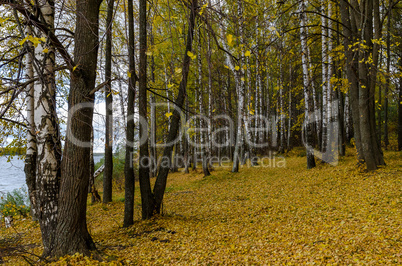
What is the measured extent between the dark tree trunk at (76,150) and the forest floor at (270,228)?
30 centimetres

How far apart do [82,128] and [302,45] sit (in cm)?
1030

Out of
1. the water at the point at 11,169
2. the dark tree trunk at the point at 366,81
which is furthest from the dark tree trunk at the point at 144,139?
the dark tree trunk at the point at 366,81

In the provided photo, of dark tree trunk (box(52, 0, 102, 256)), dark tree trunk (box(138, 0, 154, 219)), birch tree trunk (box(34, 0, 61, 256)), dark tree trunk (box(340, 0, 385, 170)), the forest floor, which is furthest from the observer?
dark tree trunk (box(340, 0, 385, 170))

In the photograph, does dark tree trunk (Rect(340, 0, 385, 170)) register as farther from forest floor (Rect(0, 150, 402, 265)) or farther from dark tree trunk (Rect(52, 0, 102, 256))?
A: dark tree trunk (Rect(52, 0, 102, 256))

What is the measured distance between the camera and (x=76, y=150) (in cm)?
349

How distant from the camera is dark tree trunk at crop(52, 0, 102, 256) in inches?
137

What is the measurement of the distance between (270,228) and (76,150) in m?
3.77

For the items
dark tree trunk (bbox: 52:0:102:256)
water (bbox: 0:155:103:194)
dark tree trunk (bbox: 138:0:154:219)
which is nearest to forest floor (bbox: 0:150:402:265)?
dark tree trunk (bbox: 52:0:102:256)

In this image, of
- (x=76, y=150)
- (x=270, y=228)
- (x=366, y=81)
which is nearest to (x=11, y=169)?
(x=76, y=150)

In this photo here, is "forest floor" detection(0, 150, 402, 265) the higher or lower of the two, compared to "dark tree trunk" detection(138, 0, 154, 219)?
lower

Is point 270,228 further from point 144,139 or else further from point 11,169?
point 11,169

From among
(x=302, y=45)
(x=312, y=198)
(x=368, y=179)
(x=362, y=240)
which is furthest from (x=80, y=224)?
(x=302, y=45)

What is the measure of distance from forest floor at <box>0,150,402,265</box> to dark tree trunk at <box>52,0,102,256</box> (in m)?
0.30

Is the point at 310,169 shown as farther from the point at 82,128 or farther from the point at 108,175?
the point at 82,128
